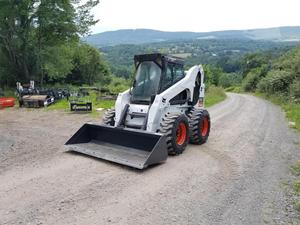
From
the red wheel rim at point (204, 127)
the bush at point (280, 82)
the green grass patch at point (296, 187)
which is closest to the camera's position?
the green grass patch at point (296, 187)

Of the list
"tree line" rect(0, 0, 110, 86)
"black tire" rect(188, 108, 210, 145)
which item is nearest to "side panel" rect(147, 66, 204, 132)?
"black tire" rect(188, 108, 210, 145)

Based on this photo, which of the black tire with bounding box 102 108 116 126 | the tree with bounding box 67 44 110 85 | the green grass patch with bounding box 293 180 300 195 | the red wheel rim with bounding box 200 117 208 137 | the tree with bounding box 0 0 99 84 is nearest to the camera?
the green grass patch with bounding box 293 180 300 195

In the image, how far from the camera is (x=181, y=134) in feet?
25.4

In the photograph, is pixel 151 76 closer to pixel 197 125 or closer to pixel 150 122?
pixel 150 122

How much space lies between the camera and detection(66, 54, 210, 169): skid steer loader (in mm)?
6824

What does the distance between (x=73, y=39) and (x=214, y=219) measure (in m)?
21.0

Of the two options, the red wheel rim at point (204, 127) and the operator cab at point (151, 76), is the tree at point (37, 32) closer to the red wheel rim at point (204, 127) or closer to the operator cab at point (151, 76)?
the operator cab at point (151, 76)

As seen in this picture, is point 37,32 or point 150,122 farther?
point 37,32

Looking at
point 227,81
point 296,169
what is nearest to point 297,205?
point 296,169

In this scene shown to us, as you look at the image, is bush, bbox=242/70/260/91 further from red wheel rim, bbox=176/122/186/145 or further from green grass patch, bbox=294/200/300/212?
green grass patch, bbox=294/200/300/212

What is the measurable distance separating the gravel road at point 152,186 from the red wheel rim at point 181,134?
35cm

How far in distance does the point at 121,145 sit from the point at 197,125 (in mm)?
2152

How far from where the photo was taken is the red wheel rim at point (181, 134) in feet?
25.0

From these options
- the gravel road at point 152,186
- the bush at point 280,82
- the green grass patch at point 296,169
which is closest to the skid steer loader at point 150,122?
the gravel road at point 152,186
